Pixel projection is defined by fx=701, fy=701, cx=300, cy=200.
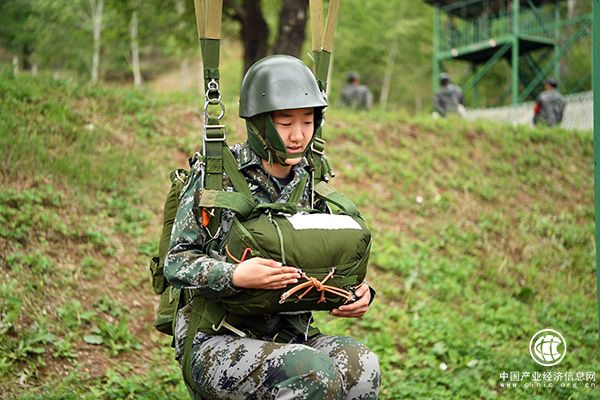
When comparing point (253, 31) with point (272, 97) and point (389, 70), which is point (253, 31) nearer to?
point (272, 97)

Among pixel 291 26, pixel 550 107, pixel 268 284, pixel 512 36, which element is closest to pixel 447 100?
pixel 550 107

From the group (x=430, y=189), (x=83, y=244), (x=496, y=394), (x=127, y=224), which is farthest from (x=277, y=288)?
(x=430, y=189)

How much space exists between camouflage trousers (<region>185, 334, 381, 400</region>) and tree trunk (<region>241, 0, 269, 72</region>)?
1064cm

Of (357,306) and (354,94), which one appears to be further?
(354,94)

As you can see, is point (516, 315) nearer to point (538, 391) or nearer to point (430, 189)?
point (538, 391)

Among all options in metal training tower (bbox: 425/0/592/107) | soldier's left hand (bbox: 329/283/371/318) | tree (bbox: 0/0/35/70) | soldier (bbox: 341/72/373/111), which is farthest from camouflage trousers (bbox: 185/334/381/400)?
tree (bbox: 0/0/35/70)

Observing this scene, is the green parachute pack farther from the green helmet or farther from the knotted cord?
the green helmet

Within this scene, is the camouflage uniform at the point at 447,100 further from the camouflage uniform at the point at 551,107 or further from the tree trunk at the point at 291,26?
the tree trunk at the point at 291,26

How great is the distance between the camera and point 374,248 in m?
7.91

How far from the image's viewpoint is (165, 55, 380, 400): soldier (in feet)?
8.77

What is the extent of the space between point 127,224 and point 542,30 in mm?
21658

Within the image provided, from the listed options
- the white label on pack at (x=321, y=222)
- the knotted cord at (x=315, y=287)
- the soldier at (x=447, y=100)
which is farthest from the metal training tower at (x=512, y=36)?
the knotted cord at (x=315, y=287)

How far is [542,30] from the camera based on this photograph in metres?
24.8

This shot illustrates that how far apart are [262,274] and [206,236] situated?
42cm
